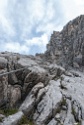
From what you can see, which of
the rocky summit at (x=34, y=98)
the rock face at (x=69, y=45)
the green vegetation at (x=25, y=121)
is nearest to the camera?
the green vegetation at (x=25, y=121)

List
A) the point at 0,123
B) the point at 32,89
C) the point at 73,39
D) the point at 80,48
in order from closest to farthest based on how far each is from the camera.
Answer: the point at 0,123 → the point at 32,89 → the point at 80,48 → the point at 73,39

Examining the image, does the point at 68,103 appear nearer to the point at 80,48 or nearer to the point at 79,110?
the point at 79,110

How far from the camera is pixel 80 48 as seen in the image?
78938mm

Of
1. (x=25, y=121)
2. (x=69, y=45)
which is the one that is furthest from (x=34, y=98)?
(x=69, y=45)

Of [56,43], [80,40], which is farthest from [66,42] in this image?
[80,40]

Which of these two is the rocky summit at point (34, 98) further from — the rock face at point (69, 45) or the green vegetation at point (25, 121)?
the rock face at point (69, 45)

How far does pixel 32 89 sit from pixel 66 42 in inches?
2360

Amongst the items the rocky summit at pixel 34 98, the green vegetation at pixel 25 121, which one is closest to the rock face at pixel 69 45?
the rocky summit at pixel 34 98

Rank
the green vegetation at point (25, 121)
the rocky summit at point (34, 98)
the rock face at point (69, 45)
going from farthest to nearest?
the rock face at point (69, 45)
the rocky summit at point (34, 98)
the green vegetation at point (25, 121)

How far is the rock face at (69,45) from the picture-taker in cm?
7944

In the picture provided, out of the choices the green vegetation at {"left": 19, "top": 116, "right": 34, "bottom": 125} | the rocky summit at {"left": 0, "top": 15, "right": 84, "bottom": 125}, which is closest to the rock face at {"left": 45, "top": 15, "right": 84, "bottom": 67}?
the rocky summit at {"left": 0, "top": 15, "right": 84, "bottom": 125}

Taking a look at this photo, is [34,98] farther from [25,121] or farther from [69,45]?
[69,45]

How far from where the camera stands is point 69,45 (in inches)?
3548

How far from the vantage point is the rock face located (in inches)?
3127
